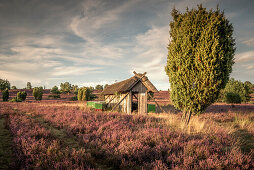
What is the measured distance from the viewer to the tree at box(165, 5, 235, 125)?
6520 mm

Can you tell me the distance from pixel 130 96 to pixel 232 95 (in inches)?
602

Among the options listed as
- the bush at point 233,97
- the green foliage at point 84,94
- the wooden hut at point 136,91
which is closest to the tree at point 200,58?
the wooden hut at point 136,91

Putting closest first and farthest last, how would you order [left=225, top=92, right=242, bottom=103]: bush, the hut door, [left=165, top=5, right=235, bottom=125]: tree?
1. [left=165, top=5, right=235, bottom=125]: tree
2. the hut door
3. [left=225, top=92, right=242, bottom=103]: bush

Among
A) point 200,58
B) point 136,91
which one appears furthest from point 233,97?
point 200,58

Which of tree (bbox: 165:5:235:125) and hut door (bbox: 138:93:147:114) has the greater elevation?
tree (bbox: 165:5:235:125)

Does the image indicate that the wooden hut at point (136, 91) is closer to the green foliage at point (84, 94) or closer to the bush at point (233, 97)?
the bush at point (233, 97)

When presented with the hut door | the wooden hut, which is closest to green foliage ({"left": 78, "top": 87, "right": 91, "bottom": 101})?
the wooden hut

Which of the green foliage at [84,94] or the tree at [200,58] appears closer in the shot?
the tree at [200,58]

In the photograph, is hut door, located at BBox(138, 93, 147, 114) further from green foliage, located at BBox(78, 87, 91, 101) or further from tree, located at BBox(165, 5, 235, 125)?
green foliage, located at BBox(78, 87, 91, 101)

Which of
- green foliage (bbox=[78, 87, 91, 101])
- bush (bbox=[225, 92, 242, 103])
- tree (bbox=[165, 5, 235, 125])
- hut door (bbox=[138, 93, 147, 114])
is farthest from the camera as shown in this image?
green foliage (bbox=[78, 87, 91, 101])

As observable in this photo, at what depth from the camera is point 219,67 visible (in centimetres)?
650

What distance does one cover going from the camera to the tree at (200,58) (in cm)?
652

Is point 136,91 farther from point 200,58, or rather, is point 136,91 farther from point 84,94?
point 84,94

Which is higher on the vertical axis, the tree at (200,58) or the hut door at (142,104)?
the tree at (200,58)
